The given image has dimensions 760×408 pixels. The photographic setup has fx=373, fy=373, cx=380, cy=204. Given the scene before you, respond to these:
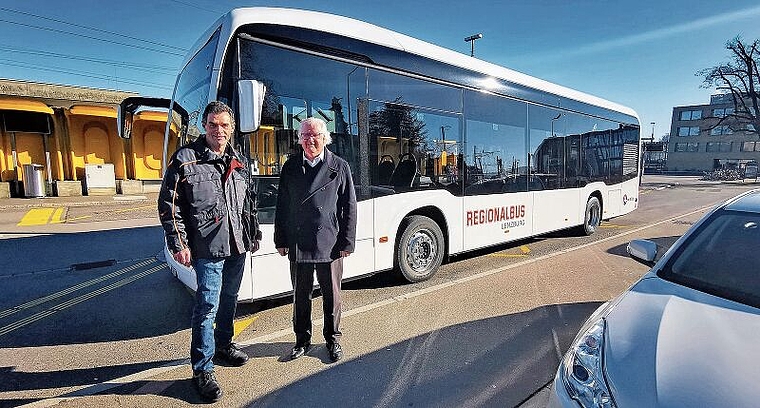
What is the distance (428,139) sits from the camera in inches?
206

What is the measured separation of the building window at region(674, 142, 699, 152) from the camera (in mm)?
67150

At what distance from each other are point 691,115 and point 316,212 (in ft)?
295

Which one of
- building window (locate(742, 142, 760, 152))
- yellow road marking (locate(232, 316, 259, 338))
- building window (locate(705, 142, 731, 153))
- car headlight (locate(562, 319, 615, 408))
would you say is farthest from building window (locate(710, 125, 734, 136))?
yellow road marking (locate(232, 316, 259, 338))

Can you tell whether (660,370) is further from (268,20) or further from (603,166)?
(603,166)

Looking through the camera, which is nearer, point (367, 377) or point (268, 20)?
point (367, 377)

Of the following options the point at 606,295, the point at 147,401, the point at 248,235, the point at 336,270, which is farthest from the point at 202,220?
the point at 606,295

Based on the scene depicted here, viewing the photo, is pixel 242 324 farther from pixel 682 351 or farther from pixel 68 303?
pixel 682 351

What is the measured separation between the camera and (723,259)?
7.95 feet

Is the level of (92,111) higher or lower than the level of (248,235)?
higher

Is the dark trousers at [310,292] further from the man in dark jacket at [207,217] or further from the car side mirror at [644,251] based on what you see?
the car side mirror at [644,251]

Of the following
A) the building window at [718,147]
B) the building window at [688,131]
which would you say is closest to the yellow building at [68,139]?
the building window at [718,147]

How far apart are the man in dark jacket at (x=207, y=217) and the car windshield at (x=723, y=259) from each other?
10.2 ft

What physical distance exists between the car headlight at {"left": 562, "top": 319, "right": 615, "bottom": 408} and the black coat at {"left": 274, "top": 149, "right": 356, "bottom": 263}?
6.01ft

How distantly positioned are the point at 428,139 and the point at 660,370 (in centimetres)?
400
